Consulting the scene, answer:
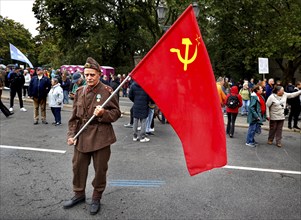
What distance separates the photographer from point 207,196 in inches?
167

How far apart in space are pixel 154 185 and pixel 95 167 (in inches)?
50.9

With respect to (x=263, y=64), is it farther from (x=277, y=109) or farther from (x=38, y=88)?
(x=38, y=88)

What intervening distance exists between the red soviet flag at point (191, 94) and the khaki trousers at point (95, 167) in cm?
127

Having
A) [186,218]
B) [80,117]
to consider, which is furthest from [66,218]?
[186,218]

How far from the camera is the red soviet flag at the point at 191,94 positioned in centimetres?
273

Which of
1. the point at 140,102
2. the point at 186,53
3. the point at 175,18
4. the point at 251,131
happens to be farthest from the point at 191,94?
the point at 175,18

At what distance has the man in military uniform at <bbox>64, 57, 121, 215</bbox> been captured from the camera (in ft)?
11.3

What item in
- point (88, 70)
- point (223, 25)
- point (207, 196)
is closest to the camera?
point (88, 70)

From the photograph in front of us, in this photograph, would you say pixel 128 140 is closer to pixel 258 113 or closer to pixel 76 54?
pixel 258 113

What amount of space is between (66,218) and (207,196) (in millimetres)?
2040

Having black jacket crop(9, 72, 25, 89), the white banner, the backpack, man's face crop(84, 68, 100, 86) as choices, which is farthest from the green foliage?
man's face crop(84, 68, 100, 86)

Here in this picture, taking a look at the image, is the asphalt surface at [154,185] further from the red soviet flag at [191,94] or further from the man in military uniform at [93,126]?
the red soviet flag at [191,94]

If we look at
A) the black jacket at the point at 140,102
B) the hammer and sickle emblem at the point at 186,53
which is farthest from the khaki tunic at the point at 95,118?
the black jacket at the point at 140,102

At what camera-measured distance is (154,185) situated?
4574 millimetres
